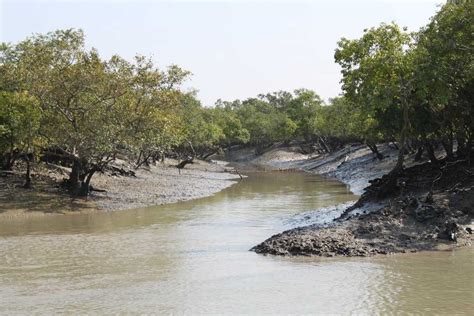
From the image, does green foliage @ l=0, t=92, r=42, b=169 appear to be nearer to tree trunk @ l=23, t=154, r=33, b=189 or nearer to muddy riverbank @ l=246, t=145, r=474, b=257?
tree trunk @ l=23, t=154, r=33, b=189

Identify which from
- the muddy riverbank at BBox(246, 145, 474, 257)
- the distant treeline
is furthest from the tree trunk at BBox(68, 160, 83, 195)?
the muddy riverbank at BBox(246, 145, 474, 257)

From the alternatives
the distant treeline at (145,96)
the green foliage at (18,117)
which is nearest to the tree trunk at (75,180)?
the distant treeline at (145,96)

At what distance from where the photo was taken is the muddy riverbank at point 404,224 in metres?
17.7

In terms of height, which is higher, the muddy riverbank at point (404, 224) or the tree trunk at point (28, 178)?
the tree trunk at point (28, 178)

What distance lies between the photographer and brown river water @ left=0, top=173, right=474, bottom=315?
1259 centimetres

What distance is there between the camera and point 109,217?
28047 mm

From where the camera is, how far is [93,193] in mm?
33188

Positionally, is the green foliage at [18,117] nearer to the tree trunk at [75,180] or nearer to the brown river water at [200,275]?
the tree trunk at [75,180]

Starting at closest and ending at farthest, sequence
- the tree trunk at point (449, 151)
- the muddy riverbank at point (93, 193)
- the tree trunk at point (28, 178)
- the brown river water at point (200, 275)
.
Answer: the brown river water at point (200, 275) < the tree trunk at point (449, 151) < the muddy riverbank at point (93, 193) < the tree trunk at point (28, 178)

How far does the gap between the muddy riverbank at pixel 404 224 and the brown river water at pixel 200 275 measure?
755mm

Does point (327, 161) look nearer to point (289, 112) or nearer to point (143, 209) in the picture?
point (289, 112)

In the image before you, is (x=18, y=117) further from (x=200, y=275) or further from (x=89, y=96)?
(x=200, y=275)

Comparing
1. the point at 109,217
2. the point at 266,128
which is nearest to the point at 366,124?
the point at 109,217

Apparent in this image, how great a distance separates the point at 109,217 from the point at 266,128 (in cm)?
6626
